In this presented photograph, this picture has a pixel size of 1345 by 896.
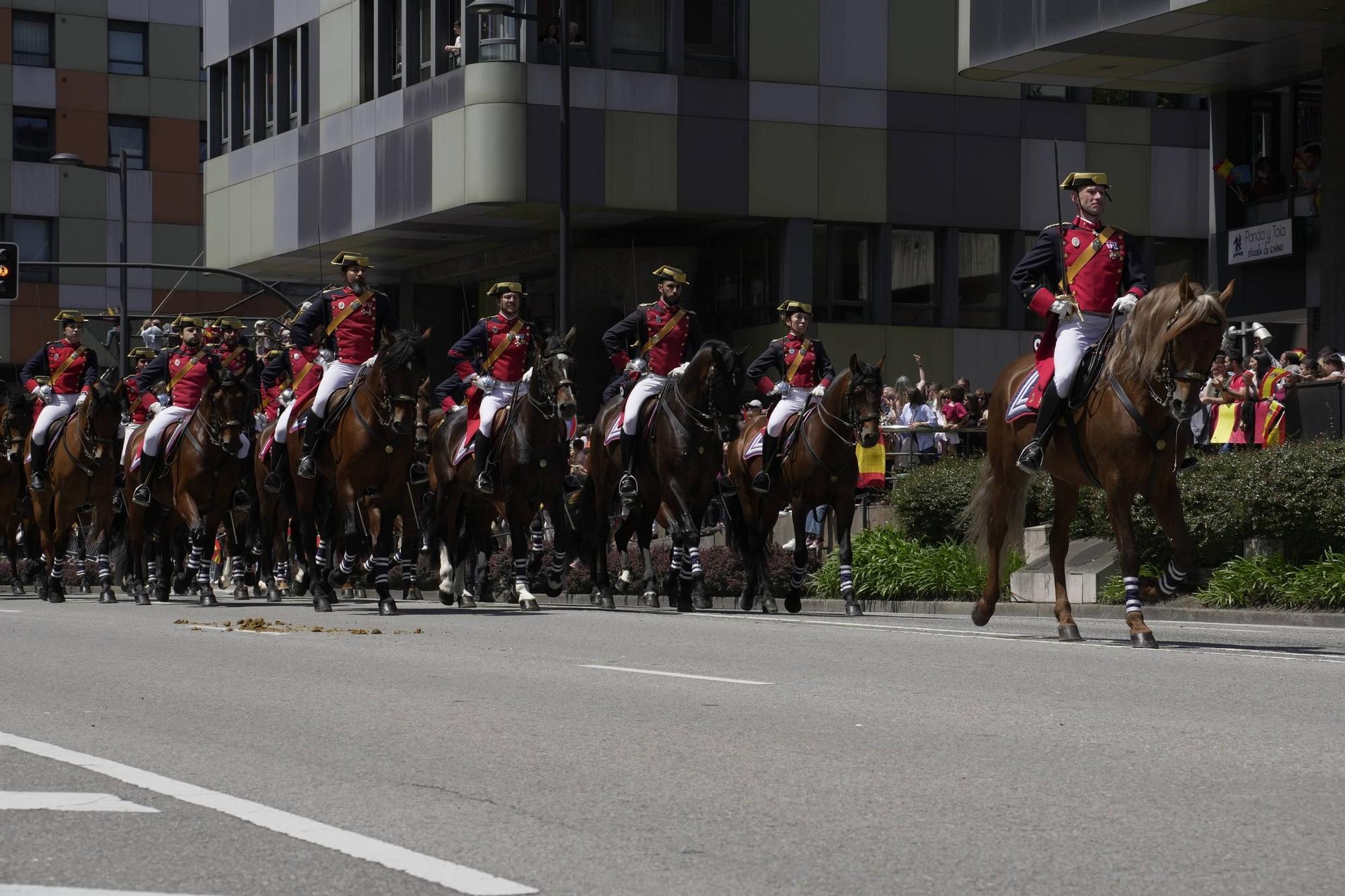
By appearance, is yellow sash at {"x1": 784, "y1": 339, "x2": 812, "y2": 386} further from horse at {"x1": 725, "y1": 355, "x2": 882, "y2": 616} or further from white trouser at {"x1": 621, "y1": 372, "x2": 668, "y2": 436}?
white trouser at {"x1": 621, "y1": 372, "x2": 668, "y2": 436}

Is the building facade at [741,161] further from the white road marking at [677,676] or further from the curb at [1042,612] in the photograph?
the white road marking at [677,676]

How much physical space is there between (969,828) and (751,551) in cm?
1454

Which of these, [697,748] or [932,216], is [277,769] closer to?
[697,748]

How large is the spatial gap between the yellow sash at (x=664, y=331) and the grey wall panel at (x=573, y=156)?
19.3 metres

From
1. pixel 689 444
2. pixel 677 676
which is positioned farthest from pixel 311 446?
pixel 677 676

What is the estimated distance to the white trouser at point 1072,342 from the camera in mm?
14320

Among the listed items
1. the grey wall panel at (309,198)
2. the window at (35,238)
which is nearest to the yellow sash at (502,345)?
the grey wall panel at (309,198)

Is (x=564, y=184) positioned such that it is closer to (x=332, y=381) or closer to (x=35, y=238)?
(x=332, y=381)

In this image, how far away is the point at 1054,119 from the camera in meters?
44.8

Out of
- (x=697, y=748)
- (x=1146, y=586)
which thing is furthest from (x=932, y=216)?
(x=697, y=748)

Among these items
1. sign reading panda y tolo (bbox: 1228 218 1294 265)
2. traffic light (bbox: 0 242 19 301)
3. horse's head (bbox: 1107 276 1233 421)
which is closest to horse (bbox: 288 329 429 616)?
horse's head (bbox: 1107 276 1233 421)

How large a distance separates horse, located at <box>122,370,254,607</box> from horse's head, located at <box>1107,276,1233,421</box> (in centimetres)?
1207

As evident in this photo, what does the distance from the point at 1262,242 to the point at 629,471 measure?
1503 cm

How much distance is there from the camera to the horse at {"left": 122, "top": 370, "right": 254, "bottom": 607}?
23219 mm
